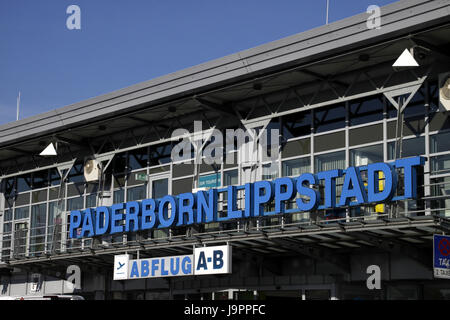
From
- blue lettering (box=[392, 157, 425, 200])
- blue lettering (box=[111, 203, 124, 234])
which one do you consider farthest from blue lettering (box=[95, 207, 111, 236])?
blue lettering (box=[392, 157, 425, 200])

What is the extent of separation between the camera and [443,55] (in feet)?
59.7

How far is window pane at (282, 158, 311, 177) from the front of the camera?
70.7 ft

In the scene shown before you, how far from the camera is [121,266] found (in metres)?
23.5

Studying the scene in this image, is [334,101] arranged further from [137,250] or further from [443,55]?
[137,250]

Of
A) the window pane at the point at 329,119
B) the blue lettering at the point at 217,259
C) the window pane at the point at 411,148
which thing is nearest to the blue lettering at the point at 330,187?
the window pane at the point at 411,148

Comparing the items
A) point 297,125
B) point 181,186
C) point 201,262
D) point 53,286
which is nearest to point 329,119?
point 297,125

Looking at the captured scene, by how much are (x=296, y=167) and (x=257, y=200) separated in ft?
6.52

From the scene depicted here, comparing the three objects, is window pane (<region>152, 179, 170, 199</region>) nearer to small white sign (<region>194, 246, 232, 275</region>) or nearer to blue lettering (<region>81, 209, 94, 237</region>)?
blue lettering (<region>81, 209, 94, 237</region>)

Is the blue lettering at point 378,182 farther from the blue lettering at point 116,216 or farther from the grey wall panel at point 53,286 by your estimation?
the grey wall panel at point 53,286

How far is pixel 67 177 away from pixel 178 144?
6.85 metres

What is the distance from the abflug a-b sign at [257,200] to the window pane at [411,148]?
→ 32.6 inches

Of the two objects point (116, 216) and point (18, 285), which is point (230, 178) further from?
point (18, 285)

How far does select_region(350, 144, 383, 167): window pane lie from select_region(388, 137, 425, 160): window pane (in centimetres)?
32
